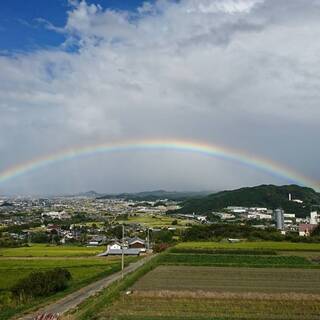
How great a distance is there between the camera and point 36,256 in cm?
4434

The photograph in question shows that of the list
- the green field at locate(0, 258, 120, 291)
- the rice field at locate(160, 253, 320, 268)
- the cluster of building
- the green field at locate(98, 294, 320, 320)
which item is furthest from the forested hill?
the green field at locate(98, 294, 320, 320)

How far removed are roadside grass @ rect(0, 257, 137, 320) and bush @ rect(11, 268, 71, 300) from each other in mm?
603

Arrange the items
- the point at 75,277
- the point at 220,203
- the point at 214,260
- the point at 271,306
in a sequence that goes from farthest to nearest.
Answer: the point at 220,203 < the point at 214,260 < the point at 75,277 < the point at 271,306

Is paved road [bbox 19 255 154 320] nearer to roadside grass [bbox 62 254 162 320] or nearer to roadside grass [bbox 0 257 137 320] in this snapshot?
roadside grass [bbox 0 257 137 320]

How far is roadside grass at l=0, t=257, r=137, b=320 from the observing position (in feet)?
62.0

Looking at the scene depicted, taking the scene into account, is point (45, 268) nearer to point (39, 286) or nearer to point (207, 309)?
point (39, 286)

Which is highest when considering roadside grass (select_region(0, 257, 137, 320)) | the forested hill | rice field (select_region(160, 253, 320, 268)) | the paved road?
the forested hill

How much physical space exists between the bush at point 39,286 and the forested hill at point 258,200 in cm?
11114

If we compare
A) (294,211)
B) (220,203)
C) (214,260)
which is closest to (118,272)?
(214,260)

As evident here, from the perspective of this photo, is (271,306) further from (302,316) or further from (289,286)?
(289,286)

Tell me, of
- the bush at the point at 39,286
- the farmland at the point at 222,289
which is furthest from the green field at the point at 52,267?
the farmland at the point at 222,289

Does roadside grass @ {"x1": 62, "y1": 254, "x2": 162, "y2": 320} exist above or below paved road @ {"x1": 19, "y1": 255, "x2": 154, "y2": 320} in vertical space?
above

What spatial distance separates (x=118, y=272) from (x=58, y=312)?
14150 mm

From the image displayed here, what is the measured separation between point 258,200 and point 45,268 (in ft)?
391
